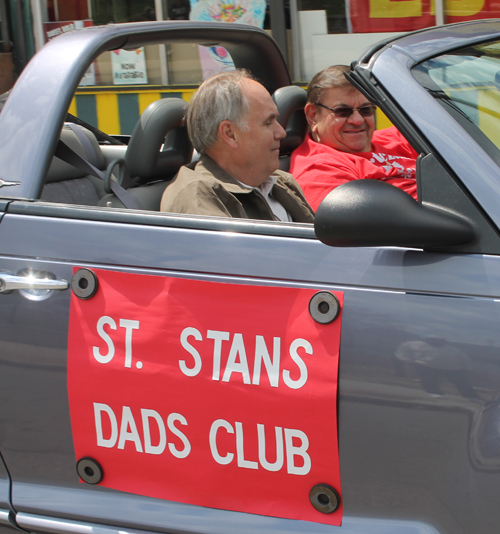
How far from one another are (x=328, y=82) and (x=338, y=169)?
0.39 metres

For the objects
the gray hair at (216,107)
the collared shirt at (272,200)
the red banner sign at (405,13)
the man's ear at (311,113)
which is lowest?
the collared shirt at (272,200)

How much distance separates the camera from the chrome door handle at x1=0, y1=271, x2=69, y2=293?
5.23 feet

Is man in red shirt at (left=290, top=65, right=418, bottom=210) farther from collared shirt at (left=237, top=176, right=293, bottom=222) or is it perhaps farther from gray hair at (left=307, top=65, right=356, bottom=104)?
collared shirt at (left=237, top=176, right=293, bottom=222)

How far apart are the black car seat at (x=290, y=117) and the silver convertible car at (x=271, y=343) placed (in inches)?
43.9

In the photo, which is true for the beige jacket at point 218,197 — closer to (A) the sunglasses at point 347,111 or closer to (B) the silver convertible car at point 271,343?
(B) the silver convertible car at point 271,343

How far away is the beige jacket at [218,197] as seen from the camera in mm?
1967

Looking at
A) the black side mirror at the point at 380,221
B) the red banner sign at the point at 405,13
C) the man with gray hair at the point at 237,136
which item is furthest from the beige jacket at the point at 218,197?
the red banner sign at the point at 405,13

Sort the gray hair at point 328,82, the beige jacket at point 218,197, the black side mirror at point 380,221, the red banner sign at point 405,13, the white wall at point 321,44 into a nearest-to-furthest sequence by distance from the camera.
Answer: the black side mirror at point 380,221 → the beige jacket at point 218,197 → the gray hair at point 328,82 → the red banner sign at point 405,13 → the white wall at point 321,44

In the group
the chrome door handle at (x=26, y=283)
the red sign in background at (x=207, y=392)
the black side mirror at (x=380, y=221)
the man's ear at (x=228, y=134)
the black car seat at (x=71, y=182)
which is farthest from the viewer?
the black car seat at (x=71, y=182)

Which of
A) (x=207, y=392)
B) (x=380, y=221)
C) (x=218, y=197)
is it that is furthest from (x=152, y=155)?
(x=380, y=221)

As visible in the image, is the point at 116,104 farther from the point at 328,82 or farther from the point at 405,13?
the point at 328,82

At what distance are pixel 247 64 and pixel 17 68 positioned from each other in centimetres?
558

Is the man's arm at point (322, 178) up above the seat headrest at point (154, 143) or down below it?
below

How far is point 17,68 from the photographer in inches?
307
